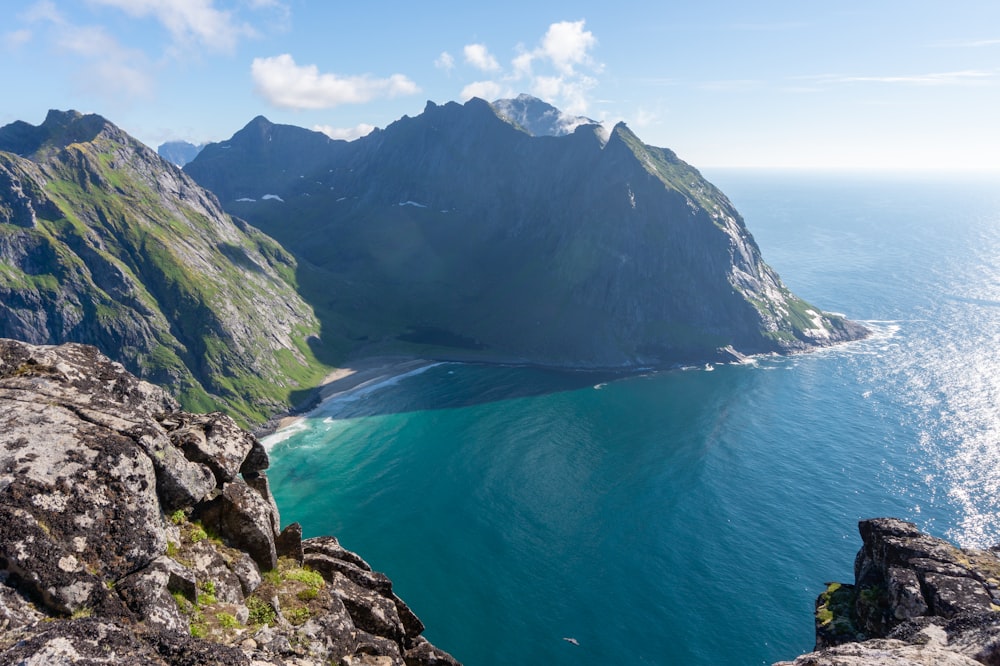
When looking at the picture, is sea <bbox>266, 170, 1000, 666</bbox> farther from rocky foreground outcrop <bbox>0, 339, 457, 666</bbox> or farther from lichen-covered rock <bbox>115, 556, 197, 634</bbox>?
lichen-covered rock <bbox>115, 556, 197, 634</bbox>

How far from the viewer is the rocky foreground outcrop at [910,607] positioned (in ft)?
67.1

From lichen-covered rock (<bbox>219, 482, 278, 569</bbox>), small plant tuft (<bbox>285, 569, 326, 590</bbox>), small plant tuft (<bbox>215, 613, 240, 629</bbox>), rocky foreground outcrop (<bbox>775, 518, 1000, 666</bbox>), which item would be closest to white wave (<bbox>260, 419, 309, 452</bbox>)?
lichen-covered rock (<bbox>219, 482, 278, 569</bbox>)

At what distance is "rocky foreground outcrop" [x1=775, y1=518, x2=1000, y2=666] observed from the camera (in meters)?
20.5

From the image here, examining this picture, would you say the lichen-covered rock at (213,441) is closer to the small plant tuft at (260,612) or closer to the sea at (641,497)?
the small plant tuft at (260,612)

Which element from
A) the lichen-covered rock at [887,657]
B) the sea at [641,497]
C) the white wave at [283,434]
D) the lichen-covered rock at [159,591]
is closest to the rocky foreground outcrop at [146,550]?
the lichen-covered rock at [159,591]

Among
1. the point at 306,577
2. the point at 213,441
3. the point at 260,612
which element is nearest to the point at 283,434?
the point at 213,441

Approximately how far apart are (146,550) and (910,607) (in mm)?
34934

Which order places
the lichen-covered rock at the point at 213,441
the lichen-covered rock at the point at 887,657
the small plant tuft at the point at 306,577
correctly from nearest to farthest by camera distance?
1. the lichen-covered rock at the point at 887,657
2. the small plant tuft at the point at 306,577
3. the lichen-covered rock at the point at 213,441

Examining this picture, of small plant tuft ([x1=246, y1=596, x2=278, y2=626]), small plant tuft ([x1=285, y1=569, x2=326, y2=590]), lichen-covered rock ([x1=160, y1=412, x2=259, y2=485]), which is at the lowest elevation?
small plant tuft ([x1=285, y1=569, x2=326, y2=590])

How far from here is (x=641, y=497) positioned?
127 metres

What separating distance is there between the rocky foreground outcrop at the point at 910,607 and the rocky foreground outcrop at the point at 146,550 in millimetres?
17399

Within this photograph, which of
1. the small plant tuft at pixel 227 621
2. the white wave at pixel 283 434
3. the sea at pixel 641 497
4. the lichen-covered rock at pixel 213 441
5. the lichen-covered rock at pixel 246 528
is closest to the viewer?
the small plant tuft at pixel 227 621

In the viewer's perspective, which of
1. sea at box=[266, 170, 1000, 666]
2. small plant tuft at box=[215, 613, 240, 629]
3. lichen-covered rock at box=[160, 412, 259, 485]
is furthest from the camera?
sea at box=[266, 170, 1000, 666]

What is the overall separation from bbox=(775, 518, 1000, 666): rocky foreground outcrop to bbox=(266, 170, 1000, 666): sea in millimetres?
59626
